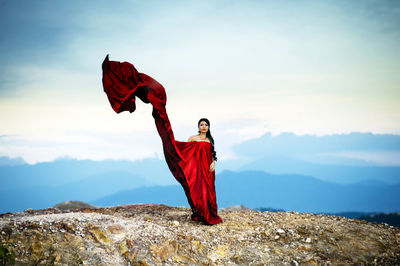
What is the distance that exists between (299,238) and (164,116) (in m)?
4.73

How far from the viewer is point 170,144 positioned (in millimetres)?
8812

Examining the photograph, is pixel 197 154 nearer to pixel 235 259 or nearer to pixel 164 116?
pixel 164 116

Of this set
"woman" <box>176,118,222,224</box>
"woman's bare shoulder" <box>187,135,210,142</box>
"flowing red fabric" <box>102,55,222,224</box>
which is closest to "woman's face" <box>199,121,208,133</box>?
"woman" <box>176,118,222,224</box>

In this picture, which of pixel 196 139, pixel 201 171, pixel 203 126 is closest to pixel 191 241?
pixel 201 171

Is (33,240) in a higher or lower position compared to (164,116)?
lower

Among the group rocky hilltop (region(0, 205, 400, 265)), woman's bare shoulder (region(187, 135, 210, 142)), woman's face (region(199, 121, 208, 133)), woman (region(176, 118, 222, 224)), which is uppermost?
woman's face (region(199, 121, 208, 133))

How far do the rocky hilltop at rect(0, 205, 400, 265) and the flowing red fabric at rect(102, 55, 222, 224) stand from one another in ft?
2.41

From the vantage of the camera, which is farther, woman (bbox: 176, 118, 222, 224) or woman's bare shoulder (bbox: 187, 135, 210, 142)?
woman's bare shoulder (bbox: 187, 135, 210, 142)

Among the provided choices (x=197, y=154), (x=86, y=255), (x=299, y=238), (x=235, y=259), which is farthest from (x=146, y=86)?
(x=299, y=238)

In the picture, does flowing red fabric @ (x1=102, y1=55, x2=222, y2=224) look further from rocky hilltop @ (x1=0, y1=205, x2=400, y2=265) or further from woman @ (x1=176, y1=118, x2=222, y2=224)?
rocky hilltop @ (x1=0, y1=205, x2=400, y2=265)

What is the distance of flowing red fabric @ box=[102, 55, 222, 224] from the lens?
Result: 845 cm

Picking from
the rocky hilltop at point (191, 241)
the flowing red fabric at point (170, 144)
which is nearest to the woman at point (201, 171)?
the flowing red fabric at point (170, 144)

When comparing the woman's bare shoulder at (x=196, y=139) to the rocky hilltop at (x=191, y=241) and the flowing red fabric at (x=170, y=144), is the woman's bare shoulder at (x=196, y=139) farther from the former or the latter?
the rocky hilltop at (x=191, y=241)

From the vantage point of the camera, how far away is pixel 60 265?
6055 mm
